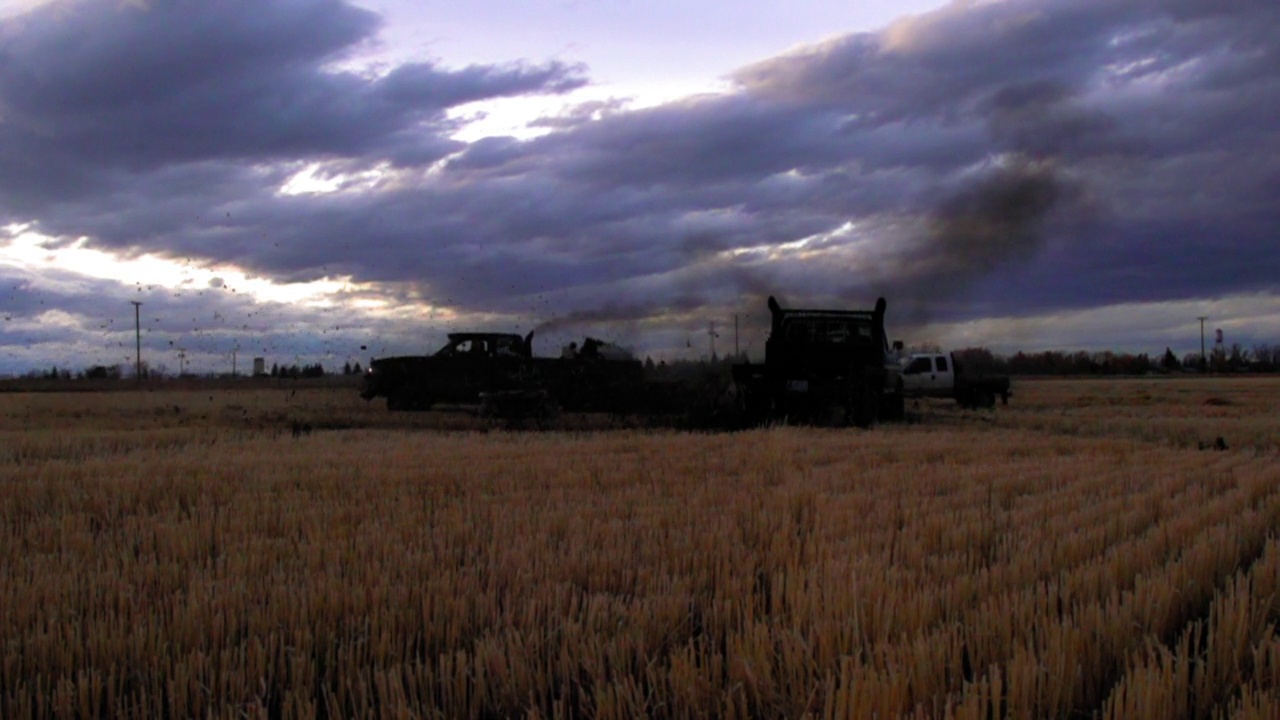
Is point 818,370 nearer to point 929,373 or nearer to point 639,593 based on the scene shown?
point 929,373

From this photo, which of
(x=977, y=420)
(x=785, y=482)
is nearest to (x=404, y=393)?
(x=977, y=420)

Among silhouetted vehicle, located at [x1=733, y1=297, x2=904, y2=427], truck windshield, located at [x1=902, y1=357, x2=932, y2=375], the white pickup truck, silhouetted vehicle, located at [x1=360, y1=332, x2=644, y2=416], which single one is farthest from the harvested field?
truck windshield, located at [x1=902, y1=357, x2=932, y2=375]

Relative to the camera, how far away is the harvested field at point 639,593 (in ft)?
11.1

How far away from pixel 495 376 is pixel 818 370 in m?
9.61

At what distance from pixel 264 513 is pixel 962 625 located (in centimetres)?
571

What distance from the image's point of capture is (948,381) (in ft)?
104

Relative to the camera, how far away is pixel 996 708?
305 centimetres

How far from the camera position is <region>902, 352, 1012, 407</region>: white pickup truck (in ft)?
102

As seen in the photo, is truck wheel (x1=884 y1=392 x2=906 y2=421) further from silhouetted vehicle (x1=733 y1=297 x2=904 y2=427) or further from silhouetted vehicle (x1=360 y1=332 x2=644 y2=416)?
silhouetted vehicle (x1=360 y1=332 x2=644 y2=416)

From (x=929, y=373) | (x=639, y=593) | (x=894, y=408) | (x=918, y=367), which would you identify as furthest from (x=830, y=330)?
(x=639, y=593)

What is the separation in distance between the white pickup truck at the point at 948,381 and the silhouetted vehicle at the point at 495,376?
10532 mm

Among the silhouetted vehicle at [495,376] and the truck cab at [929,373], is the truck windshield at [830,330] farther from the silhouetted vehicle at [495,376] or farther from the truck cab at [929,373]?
the truck cab at [929,373]

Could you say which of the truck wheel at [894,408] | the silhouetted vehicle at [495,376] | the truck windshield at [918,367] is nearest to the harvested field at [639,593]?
the truck wheel at [894,408]

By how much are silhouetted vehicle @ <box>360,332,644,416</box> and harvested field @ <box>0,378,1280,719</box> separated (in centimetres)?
1495
